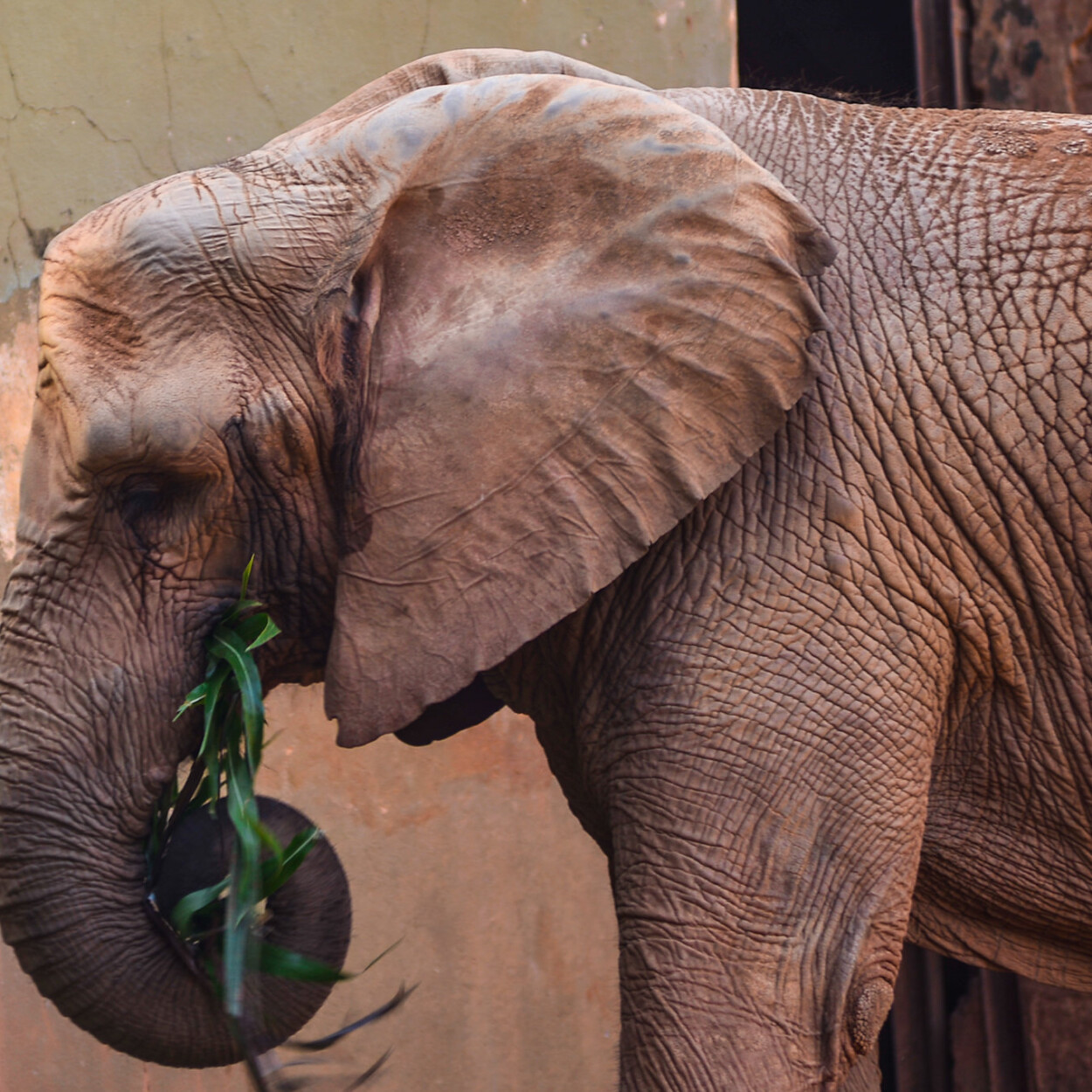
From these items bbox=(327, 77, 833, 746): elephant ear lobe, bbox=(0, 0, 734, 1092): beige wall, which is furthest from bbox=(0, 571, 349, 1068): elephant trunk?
bbox=(0, 0, 734, 1092): beige wall

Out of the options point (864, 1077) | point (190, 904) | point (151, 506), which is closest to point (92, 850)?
point (190, 904)

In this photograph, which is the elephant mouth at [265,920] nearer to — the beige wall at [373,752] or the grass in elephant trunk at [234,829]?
the grass in elephant trunk at [234,829]

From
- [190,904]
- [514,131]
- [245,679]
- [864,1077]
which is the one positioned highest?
[514,131]

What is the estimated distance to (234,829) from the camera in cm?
208

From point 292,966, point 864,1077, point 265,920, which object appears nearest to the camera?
point 292,966

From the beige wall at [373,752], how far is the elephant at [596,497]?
4.56 ft

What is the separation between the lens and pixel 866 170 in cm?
224

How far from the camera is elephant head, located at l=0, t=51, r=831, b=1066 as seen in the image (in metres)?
2.00

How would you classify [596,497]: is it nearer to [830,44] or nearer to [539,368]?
[539,368]

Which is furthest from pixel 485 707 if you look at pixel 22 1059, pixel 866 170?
pixel 22 1059

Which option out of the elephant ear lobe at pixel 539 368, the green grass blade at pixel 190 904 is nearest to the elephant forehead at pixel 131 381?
the elephant ear lobe at pixel 539 368

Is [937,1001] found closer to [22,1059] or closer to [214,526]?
[22,1059]

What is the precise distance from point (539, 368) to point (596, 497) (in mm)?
210

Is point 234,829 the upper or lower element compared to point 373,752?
upper
